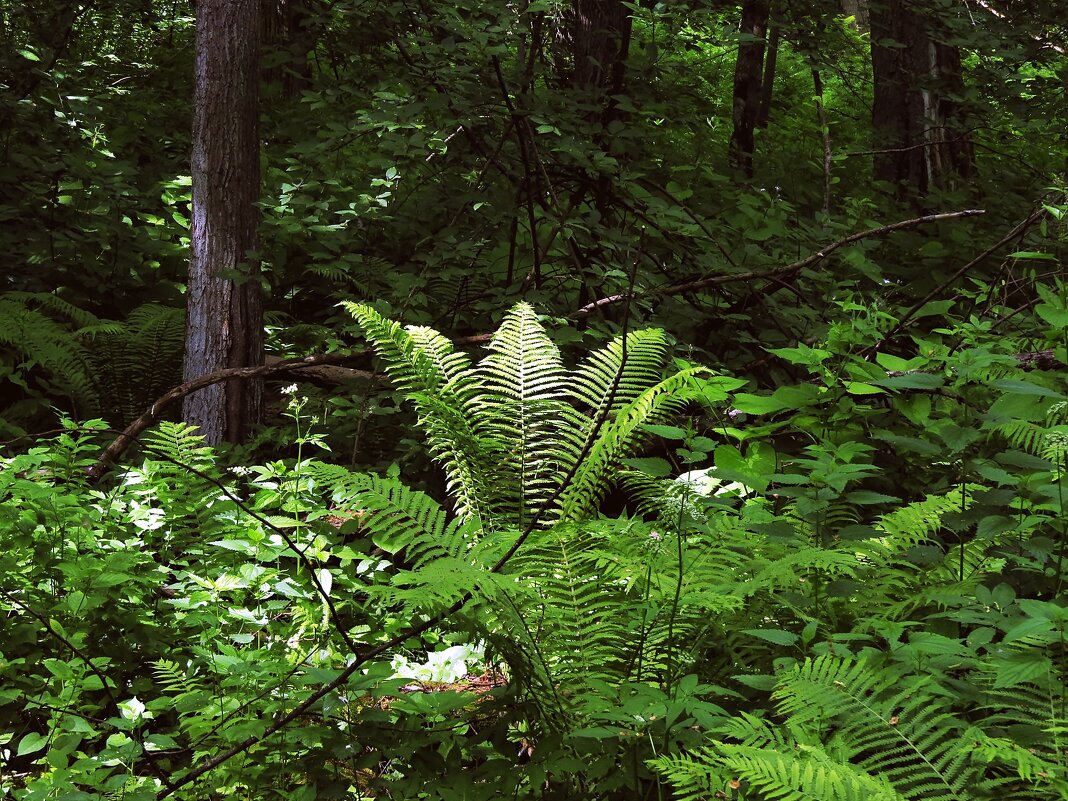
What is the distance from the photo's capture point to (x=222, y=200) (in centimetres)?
416

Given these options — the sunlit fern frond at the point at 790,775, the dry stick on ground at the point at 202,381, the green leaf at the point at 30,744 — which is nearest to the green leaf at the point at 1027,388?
the sunlit fern frond at the point at 790,775

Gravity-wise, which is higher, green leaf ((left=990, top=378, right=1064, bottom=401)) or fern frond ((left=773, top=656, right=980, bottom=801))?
green leaf ((left=990, top=378, right=1064, bottom=401))

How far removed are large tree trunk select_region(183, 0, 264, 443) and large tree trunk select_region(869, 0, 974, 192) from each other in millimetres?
4490

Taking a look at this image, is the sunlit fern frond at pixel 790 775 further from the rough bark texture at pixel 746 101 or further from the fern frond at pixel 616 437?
the rough bark texture at pixel 746 101

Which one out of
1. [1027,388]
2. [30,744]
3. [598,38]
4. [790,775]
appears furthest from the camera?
[598,38]

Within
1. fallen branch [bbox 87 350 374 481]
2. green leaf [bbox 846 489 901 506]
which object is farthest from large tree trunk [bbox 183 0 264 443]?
green leaf [bbox 846 489 901 506]

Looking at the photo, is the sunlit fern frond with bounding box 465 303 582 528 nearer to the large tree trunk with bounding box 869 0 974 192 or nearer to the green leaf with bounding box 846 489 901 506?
the green leaf with bounding box 846 489 901 506

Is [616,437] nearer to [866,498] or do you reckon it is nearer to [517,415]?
[517,415]

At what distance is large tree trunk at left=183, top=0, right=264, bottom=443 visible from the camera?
4121 millimetres

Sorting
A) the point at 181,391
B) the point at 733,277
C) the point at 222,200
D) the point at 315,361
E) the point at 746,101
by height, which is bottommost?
the point at 181,391

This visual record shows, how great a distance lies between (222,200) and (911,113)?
5475mm

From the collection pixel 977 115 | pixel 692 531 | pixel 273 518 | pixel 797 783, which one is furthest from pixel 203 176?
pixel 977 115

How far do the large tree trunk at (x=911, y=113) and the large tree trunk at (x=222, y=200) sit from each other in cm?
449

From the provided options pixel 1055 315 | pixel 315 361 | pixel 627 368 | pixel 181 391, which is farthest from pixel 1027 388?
pixel 181 391
